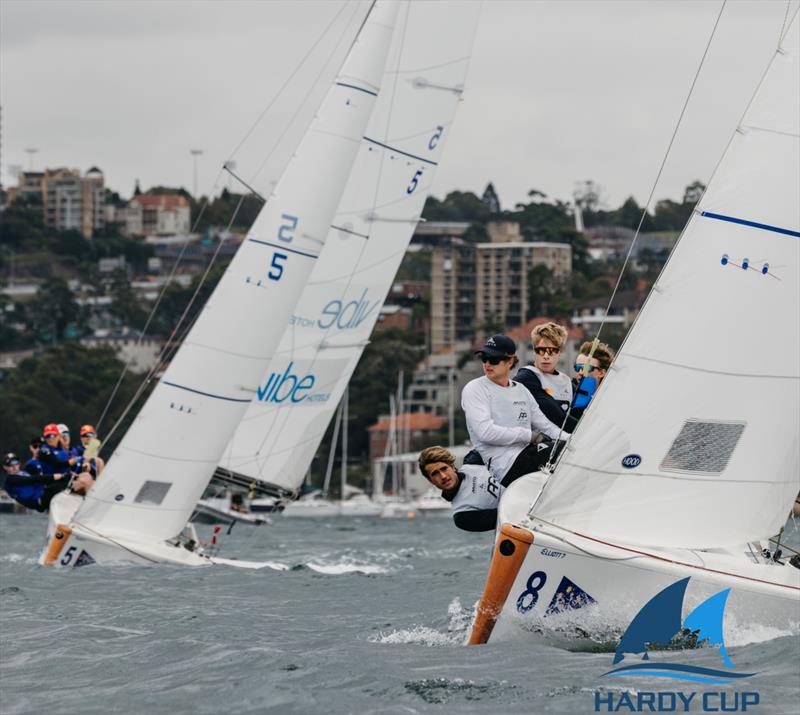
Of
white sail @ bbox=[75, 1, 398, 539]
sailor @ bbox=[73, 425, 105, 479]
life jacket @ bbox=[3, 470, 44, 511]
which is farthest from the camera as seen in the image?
sailor @ bbox=[73, 425, 105, 479]

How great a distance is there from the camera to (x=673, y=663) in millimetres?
6910

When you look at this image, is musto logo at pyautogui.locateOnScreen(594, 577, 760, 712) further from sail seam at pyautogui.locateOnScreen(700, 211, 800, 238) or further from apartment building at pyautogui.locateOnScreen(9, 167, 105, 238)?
apartment building at pyautogui.locateOnScreen(9, 167, 105, 238)

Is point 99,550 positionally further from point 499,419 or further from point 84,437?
point 499,419

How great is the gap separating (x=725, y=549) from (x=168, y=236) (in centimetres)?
14328

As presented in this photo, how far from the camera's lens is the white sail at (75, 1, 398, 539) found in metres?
13.8

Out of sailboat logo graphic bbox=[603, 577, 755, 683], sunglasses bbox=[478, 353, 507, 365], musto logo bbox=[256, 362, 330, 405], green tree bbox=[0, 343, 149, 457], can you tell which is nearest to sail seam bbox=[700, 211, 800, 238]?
sunglasses bbox=[478, 353, 507, 365]

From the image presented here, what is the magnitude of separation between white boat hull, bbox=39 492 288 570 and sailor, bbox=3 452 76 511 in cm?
61

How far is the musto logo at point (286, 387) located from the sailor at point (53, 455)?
9.07 ft

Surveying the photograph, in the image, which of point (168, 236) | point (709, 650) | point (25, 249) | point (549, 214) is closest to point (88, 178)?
point (168, 236)

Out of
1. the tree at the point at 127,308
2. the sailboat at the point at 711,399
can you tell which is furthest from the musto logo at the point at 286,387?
the tree at the point at 127,308

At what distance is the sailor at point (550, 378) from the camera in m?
8.15

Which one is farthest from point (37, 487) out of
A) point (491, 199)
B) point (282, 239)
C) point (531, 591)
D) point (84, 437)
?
point (491, 199)

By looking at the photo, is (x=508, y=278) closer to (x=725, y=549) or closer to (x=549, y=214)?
(x=549, y=214)

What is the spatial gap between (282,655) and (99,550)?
18.8 feet
